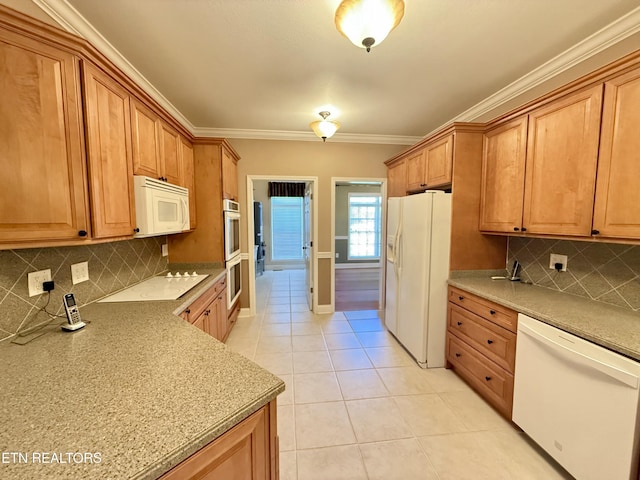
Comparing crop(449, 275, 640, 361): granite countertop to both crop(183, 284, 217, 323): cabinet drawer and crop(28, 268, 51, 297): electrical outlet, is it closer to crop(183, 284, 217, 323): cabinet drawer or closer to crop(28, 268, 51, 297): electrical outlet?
crop(183, 284, 217, 323): cabinet drawer

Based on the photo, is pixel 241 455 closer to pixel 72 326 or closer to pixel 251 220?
pixel 72 326

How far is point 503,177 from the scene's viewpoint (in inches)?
87.4

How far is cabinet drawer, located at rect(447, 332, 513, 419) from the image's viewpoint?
1859 mm

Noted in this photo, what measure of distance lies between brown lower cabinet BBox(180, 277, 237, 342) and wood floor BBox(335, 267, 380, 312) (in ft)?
5.98

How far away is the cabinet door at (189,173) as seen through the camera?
261cm

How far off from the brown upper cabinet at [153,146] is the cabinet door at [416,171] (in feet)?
8.31

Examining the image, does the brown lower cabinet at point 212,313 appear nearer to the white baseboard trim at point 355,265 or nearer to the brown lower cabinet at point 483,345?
the brown lower cabinet at point 483,345

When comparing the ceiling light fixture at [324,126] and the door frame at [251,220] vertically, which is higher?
the ceiling light fixture at [324,126]

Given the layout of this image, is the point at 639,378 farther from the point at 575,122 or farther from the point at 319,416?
the point at 319,416

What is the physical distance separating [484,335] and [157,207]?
2.70 meters

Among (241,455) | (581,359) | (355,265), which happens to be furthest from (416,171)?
(355,265)

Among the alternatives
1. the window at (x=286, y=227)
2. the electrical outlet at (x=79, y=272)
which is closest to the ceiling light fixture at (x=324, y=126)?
the electrical outlet at (x=79, y=272)

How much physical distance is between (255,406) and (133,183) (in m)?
1.66

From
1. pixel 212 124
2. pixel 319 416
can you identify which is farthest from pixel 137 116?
pixel 319 416
